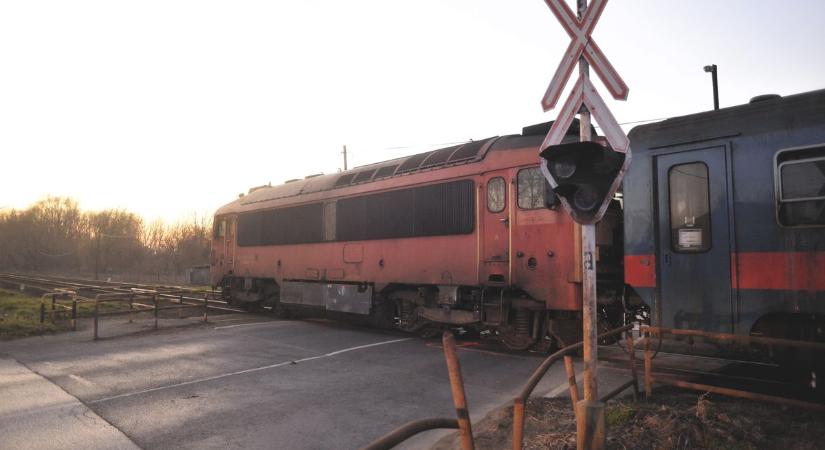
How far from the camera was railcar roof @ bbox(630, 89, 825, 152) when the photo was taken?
600cm

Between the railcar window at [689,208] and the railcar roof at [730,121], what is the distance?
44cm

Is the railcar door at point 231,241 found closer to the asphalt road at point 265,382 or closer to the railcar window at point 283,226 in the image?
the railcar window at point 283,226

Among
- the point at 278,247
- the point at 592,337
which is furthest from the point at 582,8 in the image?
the point at 278,247

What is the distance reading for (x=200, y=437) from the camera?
5418 millimetres

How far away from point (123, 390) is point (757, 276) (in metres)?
8.87

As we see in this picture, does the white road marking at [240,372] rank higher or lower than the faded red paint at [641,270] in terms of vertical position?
lower

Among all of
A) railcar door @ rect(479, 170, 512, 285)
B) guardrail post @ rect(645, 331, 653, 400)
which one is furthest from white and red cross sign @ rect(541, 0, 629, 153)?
railcar door @ rect(479, 170, 512, 285)

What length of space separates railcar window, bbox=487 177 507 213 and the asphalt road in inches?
114

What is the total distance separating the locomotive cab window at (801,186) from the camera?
18.9ft

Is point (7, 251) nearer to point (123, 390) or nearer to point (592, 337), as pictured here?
point (123, 390)

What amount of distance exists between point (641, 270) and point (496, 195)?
3.49 m

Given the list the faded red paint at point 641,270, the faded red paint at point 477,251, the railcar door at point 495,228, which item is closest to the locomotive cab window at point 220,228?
the faded red paint at point 477,251

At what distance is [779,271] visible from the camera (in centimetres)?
590

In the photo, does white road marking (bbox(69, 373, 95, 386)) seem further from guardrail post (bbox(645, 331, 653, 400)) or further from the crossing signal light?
guardrail post (bbox(645, 331, 653, 400))
